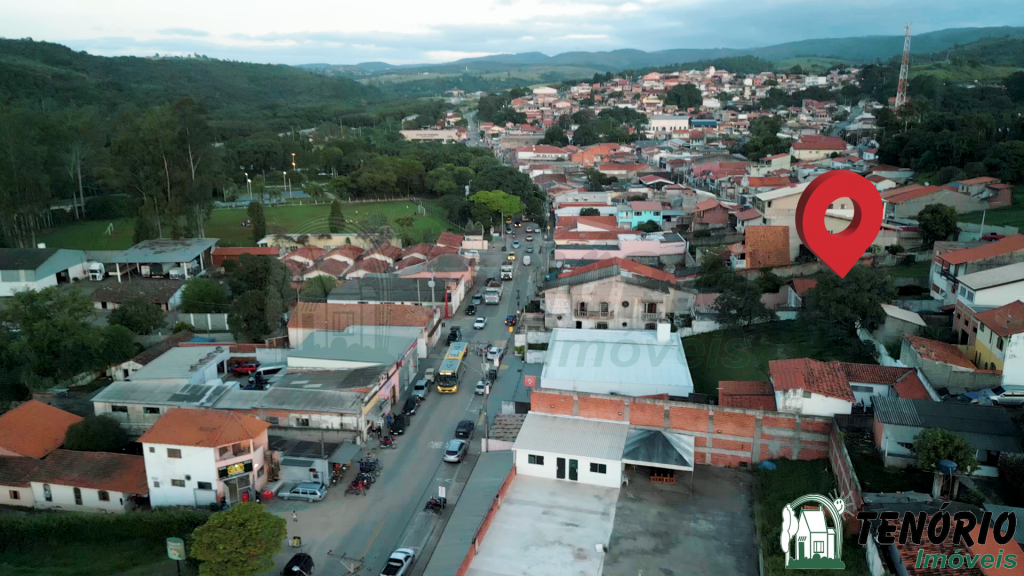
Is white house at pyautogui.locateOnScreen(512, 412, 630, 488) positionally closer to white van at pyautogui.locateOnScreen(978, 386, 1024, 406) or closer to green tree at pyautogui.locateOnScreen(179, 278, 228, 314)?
white van at pyautogui.locateOnScreen(978, 386, 1024, 406)

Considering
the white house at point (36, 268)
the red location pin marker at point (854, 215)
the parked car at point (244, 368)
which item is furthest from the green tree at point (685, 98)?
the red location pin marker at point (854, 215)

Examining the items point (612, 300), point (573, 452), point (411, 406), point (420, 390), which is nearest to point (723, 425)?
point (573, 452)

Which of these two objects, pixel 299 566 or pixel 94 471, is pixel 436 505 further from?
pixel 94 471

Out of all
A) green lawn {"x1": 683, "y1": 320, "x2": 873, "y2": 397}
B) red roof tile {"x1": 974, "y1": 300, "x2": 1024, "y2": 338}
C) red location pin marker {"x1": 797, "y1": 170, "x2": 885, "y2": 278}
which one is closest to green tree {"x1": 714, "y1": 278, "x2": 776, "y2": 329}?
green lawn {"x1": 683, "y1": 320, "x2": 873, "y2": 397}

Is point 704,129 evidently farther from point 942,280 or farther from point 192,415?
point 192,415

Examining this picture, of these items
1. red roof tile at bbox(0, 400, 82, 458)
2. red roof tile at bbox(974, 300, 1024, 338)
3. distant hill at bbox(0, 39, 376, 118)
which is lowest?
red roof tile at bbox(0, 400, 82, 458)

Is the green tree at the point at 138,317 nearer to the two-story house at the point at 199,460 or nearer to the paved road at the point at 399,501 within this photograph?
the two-story house at the point at 199,460

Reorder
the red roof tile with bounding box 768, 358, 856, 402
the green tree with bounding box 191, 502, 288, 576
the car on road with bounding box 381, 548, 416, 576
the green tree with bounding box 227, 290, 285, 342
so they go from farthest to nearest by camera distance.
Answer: the green tree with bounding box 227, 290, 285, 342 → the red roof tile with bounding box 768, 358, 856, 402 → the car on road with bounding box 381, 548, 416, 576 → the green tree with bounding box 191, 502, 288, 576
